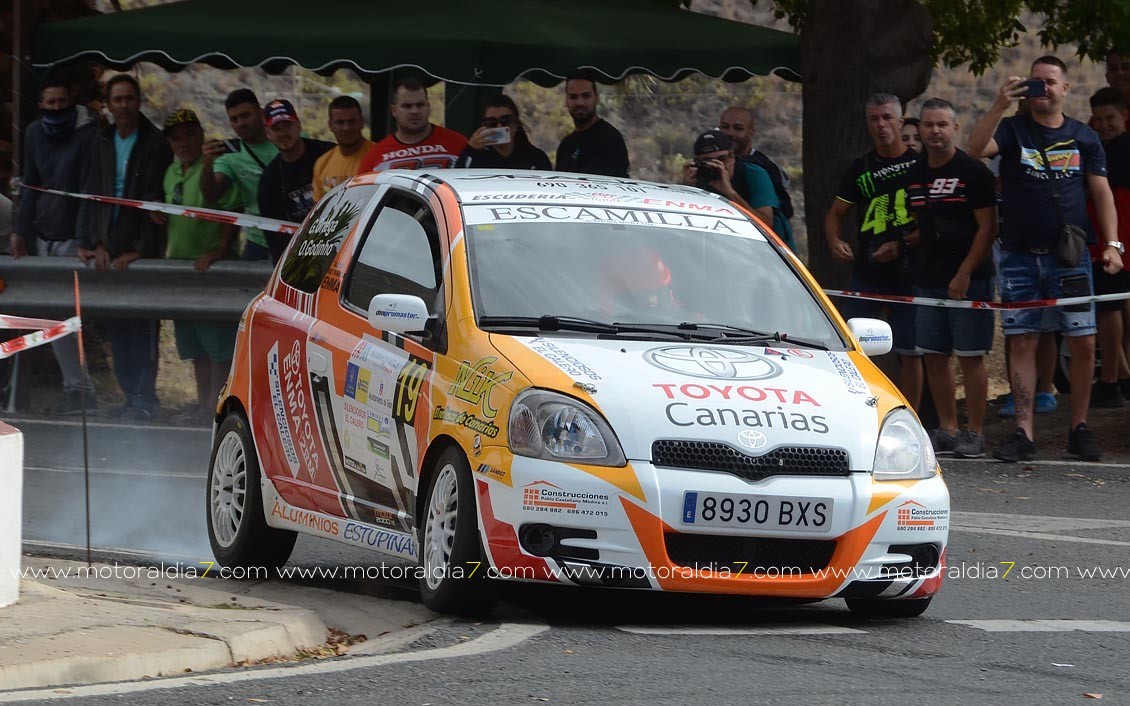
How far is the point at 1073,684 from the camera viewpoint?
635 cm

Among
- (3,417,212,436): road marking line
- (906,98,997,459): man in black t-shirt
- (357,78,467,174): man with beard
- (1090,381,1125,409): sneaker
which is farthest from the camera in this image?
(1090,381,1125,409): sneaker

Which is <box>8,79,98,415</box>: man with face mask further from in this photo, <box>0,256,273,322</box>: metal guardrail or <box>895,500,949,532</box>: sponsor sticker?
<box>895,500,949,532</box>: sponsor sticker

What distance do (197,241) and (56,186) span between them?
1449 mm

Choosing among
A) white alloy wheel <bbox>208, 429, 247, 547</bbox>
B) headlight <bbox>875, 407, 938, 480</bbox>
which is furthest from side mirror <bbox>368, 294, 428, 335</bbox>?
headlight <bbox>875, 407, 938, 480</bbox>

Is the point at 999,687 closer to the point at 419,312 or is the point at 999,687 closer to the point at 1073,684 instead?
the point at 1073,684

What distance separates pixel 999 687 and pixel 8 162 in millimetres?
14486

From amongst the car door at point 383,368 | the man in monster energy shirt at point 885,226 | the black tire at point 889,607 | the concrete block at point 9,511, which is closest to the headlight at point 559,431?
the car door at point 383,368

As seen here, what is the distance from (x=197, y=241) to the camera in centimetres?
1602

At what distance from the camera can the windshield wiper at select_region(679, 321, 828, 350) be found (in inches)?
312

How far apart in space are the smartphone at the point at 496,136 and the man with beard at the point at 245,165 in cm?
263

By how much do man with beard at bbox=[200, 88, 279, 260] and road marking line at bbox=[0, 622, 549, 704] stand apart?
9.07m

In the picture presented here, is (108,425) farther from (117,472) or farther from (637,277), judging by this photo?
(637,277)

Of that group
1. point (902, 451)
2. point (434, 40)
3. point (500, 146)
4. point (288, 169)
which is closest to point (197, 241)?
A: point (288, 169)

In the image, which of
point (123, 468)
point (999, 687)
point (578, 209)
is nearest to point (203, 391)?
point (123, 468)
